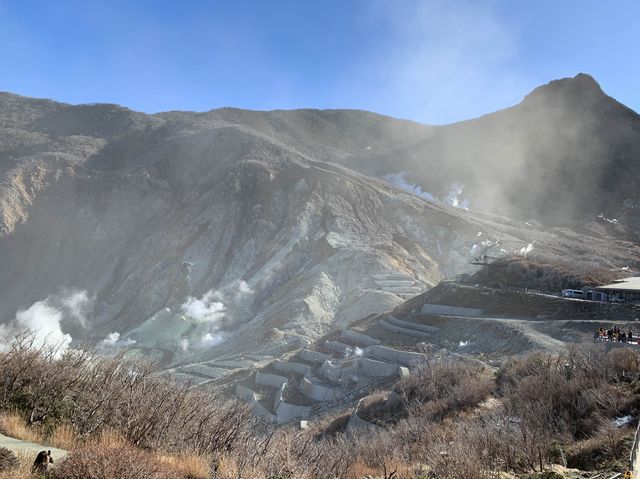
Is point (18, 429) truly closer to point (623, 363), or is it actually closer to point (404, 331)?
point (623, 363)

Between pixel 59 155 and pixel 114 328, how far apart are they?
144 feet

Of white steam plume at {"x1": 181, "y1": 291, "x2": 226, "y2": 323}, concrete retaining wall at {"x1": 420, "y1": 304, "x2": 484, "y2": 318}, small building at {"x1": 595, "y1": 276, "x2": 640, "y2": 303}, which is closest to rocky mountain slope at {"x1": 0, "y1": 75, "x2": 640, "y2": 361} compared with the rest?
white steam plume at {"x1": 181, "y1": 291, "x2": 226, "y2": 323}

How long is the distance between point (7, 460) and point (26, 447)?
1.10 meters

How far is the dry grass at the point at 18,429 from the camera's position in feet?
29.6

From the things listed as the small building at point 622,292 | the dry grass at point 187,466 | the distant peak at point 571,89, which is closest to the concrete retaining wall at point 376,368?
the small building at point 622,292

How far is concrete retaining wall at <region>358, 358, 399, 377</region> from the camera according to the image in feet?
93.2

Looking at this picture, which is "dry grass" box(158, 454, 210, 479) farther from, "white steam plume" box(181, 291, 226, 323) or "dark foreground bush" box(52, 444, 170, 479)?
"white steam plume" box(181, 291, 226, 323)

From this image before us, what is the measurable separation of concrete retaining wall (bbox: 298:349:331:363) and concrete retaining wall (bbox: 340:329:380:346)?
2230mm

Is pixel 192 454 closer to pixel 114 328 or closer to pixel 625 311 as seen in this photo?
pixel 625 311

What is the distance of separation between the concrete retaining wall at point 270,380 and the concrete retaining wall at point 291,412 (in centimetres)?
366

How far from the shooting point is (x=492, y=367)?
993 inches

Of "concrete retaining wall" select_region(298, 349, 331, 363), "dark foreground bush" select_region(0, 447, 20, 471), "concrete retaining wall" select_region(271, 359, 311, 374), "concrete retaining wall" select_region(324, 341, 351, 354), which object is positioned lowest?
"concrete retaining wall" select_region(271, 359, 311, 374)

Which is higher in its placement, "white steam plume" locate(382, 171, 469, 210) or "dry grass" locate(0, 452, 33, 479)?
"white steam plume" locate(382, 171, 469, 210)

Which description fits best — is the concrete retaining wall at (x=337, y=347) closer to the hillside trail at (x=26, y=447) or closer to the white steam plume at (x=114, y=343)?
the white steam plume at (x=114, y=343)
